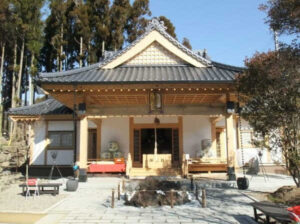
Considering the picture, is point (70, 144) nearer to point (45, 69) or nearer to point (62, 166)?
point (62, 166)

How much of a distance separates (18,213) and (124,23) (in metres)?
25.3

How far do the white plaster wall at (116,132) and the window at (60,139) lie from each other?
6.30 feet

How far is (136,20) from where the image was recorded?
30641 mm

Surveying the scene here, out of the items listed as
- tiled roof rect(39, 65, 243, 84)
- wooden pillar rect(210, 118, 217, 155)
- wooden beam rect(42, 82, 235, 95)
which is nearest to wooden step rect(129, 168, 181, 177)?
wooden pillar rect(210, 118, 217, 155)

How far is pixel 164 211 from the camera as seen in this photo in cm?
735

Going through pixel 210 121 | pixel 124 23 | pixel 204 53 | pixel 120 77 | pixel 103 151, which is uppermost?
pixel 124 23

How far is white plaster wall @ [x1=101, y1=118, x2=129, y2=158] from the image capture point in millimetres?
16406

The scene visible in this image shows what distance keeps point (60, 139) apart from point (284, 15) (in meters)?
13.7

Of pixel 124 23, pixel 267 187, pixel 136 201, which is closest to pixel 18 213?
pixel 136 201

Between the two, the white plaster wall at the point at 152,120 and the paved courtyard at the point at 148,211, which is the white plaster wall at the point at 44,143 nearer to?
the white plaster wall at the point at 152,120

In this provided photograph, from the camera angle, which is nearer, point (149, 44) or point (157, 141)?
point (149, 44)

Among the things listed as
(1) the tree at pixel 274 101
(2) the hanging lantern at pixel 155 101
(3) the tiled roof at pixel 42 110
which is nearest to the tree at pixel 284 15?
(1) the tree at pixel 274 101

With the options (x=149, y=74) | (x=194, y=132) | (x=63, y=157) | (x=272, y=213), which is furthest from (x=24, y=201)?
(x=194, y=132)

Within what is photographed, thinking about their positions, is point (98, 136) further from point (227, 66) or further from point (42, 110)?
point (227, 66)
